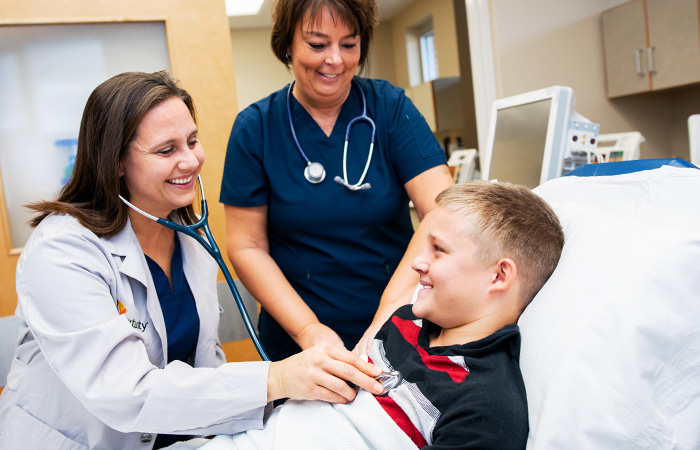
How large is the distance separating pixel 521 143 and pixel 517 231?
3.08ft

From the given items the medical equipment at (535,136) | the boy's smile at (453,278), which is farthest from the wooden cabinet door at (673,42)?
the boy's smile at (453,278)

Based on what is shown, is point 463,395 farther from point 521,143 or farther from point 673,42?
point 673,42

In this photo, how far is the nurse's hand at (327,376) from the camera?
2.74 ft

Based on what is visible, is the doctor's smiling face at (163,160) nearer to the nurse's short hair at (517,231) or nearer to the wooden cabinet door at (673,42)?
the nurse's short hair at (517,231)

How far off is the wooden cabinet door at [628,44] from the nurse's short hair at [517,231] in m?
2.77

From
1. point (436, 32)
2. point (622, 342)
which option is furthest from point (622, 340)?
point (436, 32)

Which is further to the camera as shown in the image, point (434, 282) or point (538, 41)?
point (538, 41)

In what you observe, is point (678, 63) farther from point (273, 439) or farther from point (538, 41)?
point (273, 439)

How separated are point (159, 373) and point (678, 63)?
333cm

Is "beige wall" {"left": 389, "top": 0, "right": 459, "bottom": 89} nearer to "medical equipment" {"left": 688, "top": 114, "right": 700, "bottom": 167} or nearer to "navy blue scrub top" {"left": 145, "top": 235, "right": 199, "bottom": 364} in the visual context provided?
"medical equipment" {"left": 688, "top": 114, "right": 700, "bottom": 167}

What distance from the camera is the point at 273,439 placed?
0.84 m

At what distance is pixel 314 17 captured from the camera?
3.86ft

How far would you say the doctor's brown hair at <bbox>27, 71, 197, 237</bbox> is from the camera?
1.00m

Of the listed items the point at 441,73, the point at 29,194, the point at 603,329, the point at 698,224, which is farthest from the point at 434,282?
the point at 441,73
